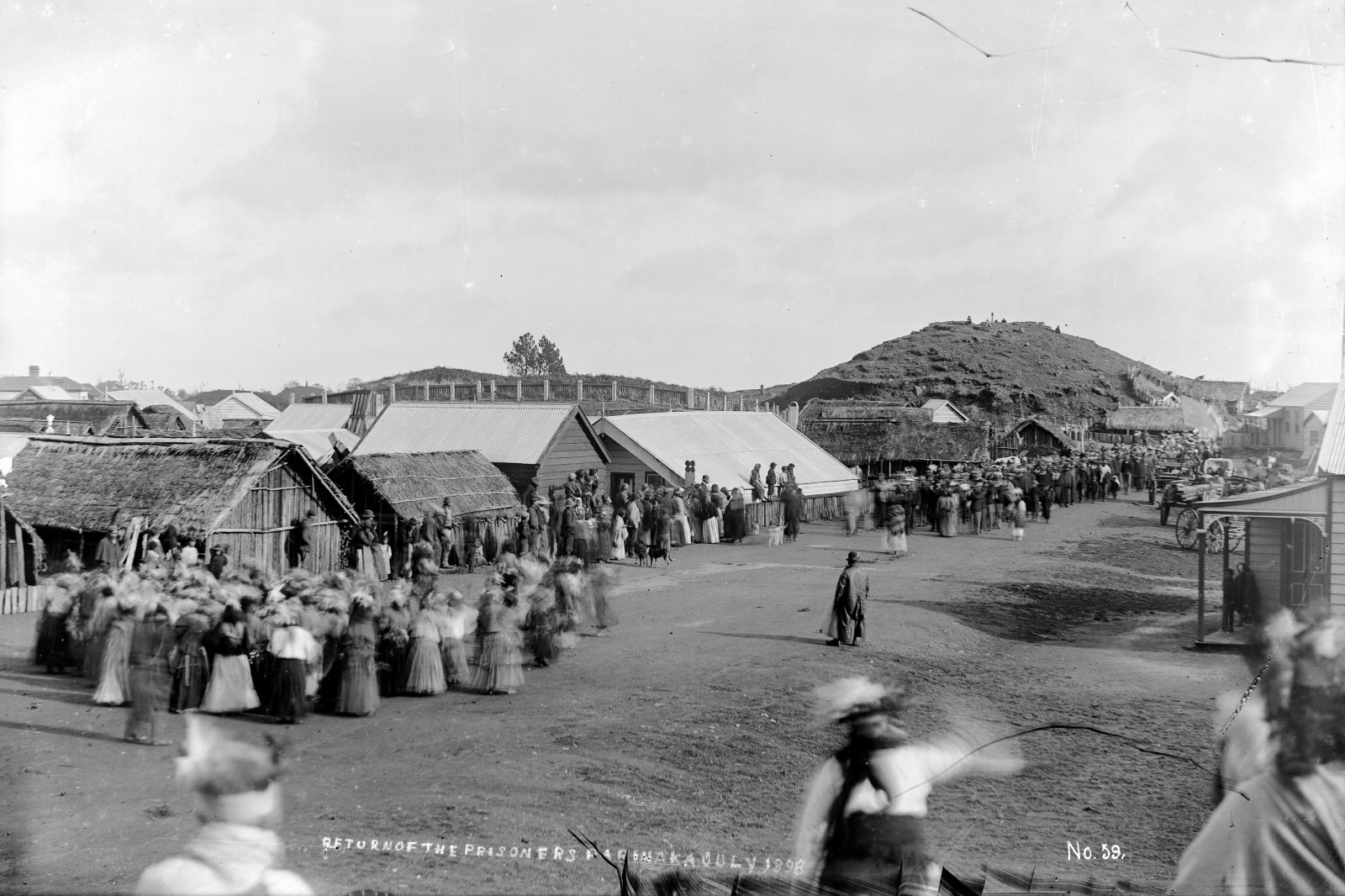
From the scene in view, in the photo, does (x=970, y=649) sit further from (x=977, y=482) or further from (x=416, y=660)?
(x=977, y=482)

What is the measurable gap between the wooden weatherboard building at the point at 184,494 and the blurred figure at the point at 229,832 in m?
11.2

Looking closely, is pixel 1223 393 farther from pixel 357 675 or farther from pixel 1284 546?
pixel 357 675

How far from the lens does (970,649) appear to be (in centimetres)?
1221

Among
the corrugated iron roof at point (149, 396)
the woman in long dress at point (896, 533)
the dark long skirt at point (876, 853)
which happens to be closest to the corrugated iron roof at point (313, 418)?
the corrugated iron roof at point (149, 396)

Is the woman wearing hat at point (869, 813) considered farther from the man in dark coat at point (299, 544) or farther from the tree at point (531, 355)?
the tree at point (531, 355)

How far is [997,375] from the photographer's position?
65.3 meters

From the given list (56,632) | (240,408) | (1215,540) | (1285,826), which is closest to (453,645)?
(56,632)

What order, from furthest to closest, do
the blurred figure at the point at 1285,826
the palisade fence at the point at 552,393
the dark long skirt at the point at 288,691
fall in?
the palisade fence at the point at 552,393
the dark long skirt at the point at 288,691
the blurred figure at the point at 1285,826

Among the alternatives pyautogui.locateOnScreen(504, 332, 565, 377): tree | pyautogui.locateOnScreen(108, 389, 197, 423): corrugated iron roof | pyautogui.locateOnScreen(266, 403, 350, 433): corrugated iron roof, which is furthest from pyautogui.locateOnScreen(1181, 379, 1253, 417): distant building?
pyautogui.locateOnScreen(108, 389, 197, 423): corrugated iron roof

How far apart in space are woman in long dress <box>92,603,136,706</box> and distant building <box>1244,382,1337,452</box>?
12400 mm

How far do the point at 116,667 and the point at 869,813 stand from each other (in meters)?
8.70

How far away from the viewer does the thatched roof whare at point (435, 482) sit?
18.9 m

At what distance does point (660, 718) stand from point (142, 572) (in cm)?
744

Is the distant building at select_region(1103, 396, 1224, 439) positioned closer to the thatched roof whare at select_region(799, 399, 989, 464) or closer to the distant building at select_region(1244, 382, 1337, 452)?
the thatched roof whare at select_region(799, 399, 989, 464)
